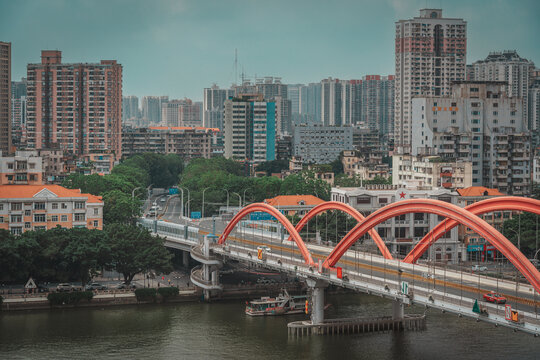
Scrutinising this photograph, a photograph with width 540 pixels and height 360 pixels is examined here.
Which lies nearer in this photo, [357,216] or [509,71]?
[357,216]

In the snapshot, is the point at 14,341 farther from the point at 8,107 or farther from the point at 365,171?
the point at 8,107

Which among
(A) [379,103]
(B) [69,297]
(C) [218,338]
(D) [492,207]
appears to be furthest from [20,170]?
(A) [379,103]

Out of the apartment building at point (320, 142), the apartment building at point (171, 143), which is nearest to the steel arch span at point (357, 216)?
the apartment building at point (320, 142)

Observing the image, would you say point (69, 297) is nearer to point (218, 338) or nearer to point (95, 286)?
point (95, 286)

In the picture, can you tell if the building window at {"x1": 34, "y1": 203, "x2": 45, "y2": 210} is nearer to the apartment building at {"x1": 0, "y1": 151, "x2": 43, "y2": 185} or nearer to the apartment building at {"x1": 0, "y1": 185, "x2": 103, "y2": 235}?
the apartment building at {"x1": 0, "y1": 185, "x2": 103, "y2": 235}

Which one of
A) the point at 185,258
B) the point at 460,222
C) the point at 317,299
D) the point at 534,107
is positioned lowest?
the point at 317,299

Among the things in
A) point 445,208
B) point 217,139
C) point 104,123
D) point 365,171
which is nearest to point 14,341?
point 445,208
